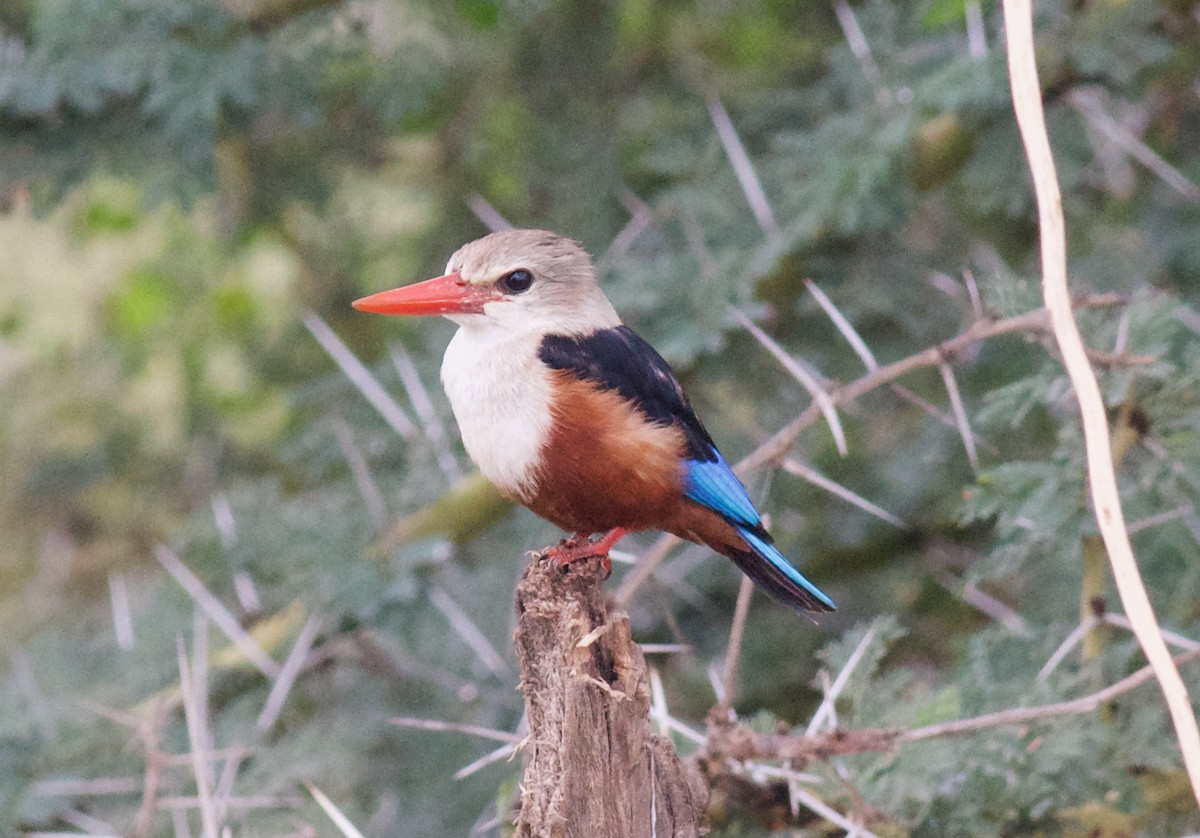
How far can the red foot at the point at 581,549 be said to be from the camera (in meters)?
2.88

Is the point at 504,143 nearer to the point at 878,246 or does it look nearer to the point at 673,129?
the point at 673,129

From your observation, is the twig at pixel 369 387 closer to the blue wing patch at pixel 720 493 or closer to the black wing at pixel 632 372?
the black wing at pixel 632 372

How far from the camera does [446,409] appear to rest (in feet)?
14.0

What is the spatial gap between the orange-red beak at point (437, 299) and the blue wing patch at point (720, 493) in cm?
60

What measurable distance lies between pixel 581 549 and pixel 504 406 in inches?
13.3

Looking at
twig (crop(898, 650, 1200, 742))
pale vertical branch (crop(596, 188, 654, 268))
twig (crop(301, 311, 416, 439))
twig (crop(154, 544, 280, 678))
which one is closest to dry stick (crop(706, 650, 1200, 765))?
twig (crop(898, 650, 1200, 742))

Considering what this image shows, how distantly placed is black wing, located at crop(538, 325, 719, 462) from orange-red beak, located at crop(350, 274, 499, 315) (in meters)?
0.19

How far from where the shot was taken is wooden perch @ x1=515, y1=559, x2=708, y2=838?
2.30 metres

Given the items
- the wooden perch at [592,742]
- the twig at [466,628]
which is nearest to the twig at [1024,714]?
the wooden perch at [592,742]

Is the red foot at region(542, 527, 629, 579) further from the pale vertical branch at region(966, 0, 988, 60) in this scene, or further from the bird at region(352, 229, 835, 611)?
the pale vertical branch at region(966, 0, 988, 60)

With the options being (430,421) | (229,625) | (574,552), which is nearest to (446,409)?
(430,421)

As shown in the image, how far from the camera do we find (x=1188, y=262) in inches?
188

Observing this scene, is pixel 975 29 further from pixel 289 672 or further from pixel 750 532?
pixel 289 672

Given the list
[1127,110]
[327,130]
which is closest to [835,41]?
[1127,110]
